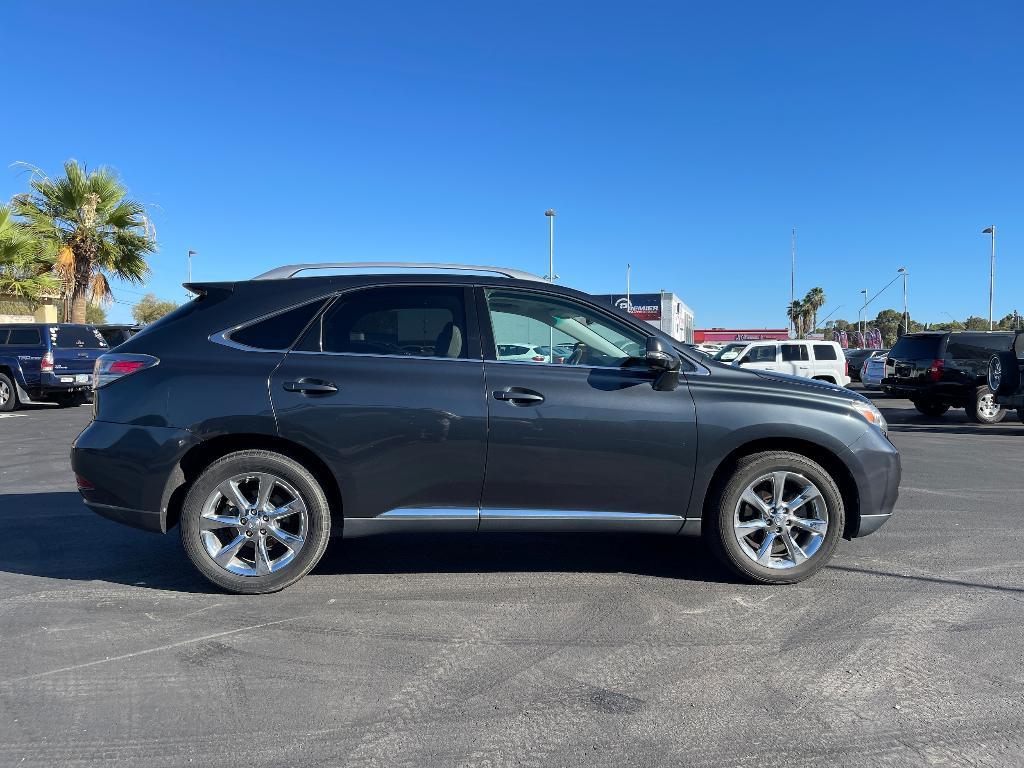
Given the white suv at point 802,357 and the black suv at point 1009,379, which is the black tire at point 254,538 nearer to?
the black suv at point 1009,379

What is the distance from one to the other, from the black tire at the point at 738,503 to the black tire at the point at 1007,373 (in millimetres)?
9433

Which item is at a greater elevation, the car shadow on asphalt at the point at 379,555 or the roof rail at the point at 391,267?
the roof rail at the point at 391,267

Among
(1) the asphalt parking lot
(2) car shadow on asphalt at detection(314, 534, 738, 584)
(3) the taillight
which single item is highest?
(3) the taillight

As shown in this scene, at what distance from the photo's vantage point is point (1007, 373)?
11891mm

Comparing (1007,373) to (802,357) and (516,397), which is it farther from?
(516,397)

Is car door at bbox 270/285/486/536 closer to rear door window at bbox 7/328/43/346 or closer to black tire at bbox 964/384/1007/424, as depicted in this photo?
black tire at bbox 964/384/1007/424

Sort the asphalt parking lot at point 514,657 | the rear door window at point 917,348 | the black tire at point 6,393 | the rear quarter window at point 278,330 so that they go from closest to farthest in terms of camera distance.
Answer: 1. the asphalt parking lot at point 514,657
2. the rear quarter window at point 278,330
3. the rear door window at point 917,348
4. the black tire at point 6,393

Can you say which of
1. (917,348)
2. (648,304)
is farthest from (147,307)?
(917,348)

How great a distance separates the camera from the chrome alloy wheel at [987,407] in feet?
47.9

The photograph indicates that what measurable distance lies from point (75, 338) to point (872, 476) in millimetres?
16519

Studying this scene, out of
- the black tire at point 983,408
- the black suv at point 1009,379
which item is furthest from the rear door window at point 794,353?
the black suv at point 1009,379

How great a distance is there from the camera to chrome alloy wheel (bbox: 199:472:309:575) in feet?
13.9

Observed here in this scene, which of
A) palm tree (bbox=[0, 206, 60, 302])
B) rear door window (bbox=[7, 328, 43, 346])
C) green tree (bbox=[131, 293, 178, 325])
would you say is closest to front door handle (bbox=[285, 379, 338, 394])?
rear door window (bbox=[7, 328, 43, 346])

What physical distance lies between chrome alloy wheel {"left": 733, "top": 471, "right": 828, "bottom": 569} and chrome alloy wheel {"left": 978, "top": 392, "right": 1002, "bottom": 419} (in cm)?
1242
